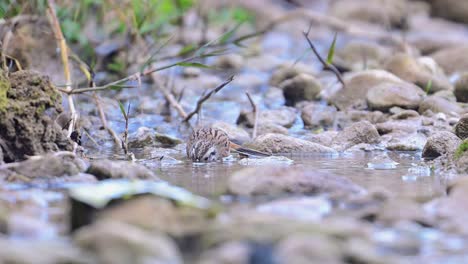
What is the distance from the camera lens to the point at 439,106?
7.69 metres

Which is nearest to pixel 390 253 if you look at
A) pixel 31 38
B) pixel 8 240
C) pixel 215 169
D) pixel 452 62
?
pixel 8 240

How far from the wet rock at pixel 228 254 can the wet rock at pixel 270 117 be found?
4927 mm

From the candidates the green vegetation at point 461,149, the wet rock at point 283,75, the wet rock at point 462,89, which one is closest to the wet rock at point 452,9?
the wet rock at point 283,75

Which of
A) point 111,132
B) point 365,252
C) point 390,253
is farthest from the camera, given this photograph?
point 111,132

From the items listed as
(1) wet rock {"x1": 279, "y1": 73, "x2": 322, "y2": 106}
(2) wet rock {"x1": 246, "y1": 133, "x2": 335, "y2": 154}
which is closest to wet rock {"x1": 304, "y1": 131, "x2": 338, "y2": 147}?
(2) wet rock {"x1": 246, "y1": 133, "x2": 335, "y2": 154}

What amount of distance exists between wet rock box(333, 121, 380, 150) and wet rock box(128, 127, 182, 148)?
4.32ft

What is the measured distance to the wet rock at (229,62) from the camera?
465 inches

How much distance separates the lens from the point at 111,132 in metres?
6.18

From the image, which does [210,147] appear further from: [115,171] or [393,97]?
[393,97]

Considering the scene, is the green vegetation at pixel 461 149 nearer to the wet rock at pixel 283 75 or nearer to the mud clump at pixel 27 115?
the mud clump at pixel 27 115

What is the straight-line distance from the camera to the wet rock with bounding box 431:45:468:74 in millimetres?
Result: 10867

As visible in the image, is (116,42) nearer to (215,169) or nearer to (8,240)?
(215,169)

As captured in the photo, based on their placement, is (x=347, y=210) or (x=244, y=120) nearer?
(x=347, y=210)

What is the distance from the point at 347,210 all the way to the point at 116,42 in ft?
21.2
